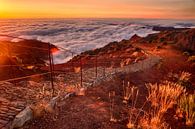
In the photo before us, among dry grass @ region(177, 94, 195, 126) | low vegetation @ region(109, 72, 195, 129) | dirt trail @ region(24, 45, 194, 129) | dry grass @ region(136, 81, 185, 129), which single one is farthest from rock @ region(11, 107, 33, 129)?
dry grass @ region(177, 94, 195, 126)

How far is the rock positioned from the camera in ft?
18.1

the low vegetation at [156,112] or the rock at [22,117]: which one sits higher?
the rock at [22,117]

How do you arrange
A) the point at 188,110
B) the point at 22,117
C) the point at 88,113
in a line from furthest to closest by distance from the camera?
1. the point at 188,110
2. the point at 88,113
3. the point at 22,117

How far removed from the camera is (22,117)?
5734 mm

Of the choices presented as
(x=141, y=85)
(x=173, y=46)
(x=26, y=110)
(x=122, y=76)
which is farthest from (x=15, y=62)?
(x=173, y=46)

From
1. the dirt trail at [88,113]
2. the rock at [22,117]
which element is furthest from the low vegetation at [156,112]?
the rock at [22,117]

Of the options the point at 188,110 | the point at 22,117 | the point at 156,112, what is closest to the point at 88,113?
the point at 22,117

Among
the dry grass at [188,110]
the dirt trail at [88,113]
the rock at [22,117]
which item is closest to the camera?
the rock at [22,117]

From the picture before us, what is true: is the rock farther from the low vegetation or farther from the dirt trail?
the low vegetation

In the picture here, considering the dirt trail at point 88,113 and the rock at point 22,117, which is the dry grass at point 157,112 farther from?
the rock at point 22,117

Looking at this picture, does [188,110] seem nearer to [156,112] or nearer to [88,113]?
[156,112]

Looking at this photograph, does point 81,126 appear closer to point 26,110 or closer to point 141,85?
point 26,110

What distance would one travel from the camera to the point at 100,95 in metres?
9.45

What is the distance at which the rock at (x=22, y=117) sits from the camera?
5.52m
